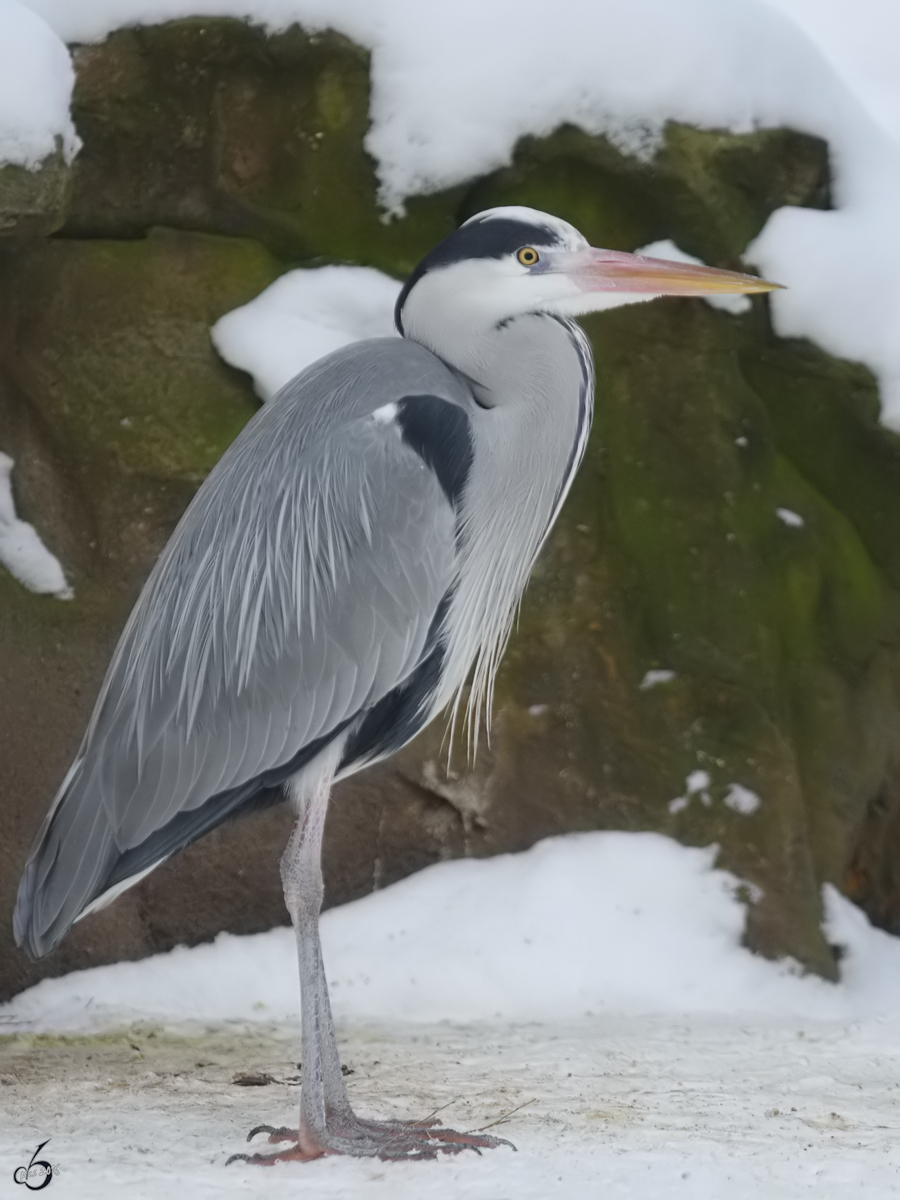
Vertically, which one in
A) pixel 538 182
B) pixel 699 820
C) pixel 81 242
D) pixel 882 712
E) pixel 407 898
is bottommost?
pixel 407 898

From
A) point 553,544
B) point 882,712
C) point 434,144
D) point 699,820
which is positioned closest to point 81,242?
point 434,144

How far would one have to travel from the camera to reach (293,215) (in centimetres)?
367

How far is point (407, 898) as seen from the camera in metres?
3.57

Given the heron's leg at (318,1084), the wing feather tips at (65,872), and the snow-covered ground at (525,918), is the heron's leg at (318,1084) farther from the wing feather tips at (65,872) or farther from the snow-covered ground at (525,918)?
the wing feather tips at (65,872)

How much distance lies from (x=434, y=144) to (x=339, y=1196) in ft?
8.21

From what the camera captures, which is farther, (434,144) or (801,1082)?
(434,144)

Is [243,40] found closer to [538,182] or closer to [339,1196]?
[538,182]

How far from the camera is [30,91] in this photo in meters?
3.17

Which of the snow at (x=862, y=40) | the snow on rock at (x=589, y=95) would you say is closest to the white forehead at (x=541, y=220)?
the snow on rock at (x=589, y=95)

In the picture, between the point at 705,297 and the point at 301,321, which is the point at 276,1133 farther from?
the point at 705,297

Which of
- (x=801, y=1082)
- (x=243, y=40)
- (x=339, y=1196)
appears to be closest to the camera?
(x=339, y=1196)

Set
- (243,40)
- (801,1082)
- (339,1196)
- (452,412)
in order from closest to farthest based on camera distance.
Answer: (339,1196) → (452,412) → (801,1082) → (243,40)

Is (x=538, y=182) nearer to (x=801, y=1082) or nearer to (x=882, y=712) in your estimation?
(x=882, y=712)

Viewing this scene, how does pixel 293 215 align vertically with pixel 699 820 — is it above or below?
above
